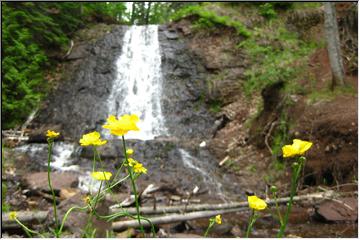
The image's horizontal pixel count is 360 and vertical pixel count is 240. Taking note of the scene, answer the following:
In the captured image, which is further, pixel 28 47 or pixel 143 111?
pixel 28 47

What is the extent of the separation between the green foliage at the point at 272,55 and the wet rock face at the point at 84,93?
14.9ft

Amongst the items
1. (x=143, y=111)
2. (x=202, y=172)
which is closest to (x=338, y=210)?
(x=202, y=172)

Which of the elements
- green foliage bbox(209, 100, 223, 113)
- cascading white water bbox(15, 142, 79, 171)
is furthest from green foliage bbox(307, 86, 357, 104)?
cascading white water bbox(15, 142, 79, 171)

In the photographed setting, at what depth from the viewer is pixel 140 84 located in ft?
39.7

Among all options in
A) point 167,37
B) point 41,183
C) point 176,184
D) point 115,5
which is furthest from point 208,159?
point 115,5

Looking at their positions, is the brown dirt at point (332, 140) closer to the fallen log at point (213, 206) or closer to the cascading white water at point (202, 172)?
the fallen log at point (213, 206)

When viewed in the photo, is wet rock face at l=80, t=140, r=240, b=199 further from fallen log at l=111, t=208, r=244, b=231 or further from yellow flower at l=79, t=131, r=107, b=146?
yellow flower at l=79, t=131, r=107, b=146

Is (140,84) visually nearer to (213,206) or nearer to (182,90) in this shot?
(182,90)

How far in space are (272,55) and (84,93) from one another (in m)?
6.23

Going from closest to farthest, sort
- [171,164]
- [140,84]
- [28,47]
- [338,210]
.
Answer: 1. [338,210]
2. [171,164]
3. [28,47]
4. [140,84]

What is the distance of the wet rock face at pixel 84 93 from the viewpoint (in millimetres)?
10609

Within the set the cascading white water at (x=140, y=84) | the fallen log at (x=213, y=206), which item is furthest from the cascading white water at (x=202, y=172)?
the cascading white water at (x=140, y=84)

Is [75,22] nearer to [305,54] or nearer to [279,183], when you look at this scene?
[305,54]

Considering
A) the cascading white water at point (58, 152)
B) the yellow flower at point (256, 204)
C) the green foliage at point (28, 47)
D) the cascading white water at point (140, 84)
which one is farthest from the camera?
the cascading white water at point (140, 84)
